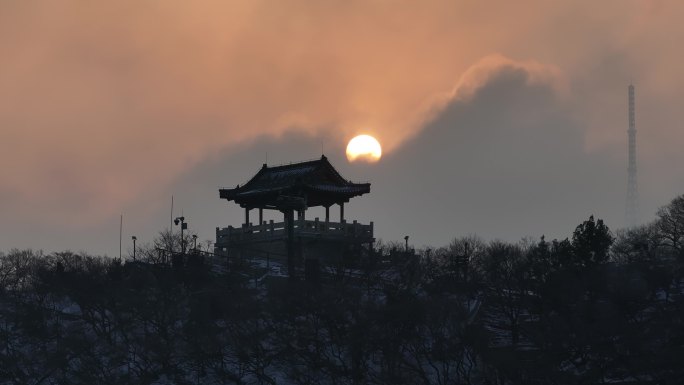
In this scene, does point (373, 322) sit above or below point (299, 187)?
below

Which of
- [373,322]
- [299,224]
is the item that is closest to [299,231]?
[299,224]

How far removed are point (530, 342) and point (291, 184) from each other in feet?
115

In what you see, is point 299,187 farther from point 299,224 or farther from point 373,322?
point 373,322

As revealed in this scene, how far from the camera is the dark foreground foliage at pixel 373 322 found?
8406cm

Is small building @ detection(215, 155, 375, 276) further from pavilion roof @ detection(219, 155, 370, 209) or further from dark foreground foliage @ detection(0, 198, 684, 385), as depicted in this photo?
dark foreground foliage @ detection(0, 198, 684, 385)

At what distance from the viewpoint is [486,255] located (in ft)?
358

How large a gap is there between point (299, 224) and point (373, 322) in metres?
28.8

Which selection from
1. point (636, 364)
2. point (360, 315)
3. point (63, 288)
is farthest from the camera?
point (63, 288)

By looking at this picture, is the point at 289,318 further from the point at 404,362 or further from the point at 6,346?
the point at 6,346

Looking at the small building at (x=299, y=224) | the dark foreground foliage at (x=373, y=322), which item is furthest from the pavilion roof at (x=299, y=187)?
the dark foreground foliage at (x=373, y=322)

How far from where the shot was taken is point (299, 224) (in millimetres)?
116375

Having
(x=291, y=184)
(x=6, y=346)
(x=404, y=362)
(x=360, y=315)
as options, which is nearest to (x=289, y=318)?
(x=360, y=315)

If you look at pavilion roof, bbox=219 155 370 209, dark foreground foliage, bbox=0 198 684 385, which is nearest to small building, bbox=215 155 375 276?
pavilion roof, bbox=219 155 370 209

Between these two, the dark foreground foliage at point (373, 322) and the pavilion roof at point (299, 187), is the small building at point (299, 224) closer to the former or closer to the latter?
the pavilion roof at point (299, 187)
